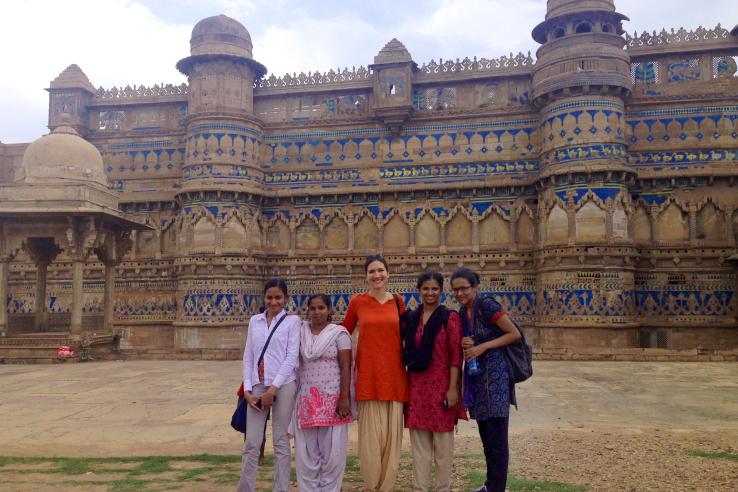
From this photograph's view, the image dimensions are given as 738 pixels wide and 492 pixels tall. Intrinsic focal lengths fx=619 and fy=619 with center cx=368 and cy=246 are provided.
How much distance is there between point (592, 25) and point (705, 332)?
9244mm

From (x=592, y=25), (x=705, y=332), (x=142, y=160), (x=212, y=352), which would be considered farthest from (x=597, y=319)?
(x=142, y=160)

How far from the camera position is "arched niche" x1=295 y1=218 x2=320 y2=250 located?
65.9 ft

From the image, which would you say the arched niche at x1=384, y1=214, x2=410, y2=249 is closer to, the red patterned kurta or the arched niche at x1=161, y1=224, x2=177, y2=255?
the arched niche at x1=161, y1=224, x2=177, y2=255

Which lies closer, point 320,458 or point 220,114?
point 320,458

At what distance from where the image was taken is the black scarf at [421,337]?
4527 mm

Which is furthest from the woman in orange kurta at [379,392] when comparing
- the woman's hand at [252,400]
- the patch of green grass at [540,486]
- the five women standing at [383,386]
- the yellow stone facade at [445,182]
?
the yellow stone facade at [445,182]

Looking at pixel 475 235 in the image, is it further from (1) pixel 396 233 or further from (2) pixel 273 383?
(2) pixel 273 383

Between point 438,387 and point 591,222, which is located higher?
point 591,222

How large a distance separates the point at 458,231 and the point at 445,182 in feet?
5.19

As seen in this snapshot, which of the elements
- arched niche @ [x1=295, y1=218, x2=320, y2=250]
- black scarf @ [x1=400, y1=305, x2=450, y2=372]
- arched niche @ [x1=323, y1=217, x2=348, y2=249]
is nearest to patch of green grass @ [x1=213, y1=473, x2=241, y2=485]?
black scarf @ [x1=400, y1=305, x2=450, y2=372]

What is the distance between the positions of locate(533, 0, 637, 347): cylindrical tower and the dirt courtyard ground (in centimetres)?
499

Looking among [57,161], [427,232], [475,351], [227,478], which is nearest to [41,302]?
[57,161]

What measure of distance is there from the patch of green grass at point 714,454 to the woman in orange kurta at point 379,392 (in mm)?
2960

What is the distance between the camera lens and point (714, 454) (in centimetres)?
562
